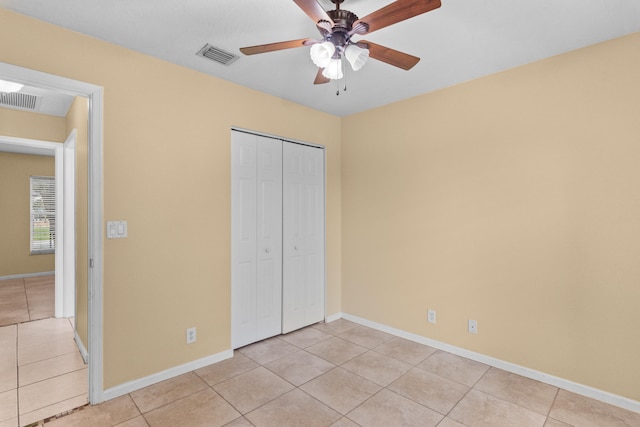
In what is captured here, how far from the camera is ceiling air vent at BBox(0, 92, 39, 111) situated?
3115 millimetres

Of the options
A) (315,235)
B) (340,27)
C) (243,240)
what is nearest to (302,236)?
(315,235)

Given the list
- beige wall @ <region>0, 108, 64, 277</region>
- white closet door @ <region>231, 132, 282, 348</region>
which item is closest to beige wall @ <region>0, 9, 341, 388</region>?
white closet door @ <region>231, 132, 282, 348</region>

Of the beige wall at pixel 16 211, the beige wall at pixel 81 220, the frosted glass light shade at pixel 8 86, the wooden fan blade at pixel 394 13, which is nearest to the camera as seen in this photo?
the wooden fan blade at pixel 394 13

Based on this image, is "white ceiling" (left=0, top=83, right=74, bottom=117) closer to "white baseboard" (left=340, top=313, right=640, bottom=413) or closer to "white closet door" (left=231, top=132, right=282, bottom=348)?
"white closet door" (left=231, top=132, right=282, bottom=348)

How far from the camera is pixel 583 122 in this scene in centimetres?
230

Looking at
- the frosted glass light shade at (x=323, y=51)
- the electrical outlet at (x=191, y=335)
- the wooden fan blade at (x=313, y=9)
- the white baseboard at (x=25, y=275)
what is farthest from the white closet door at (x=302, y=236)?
the white baseboard at (x=25, y=275)

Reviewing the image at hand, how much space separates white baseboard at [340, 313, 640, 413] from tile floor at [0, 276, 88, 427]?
9.24 ft

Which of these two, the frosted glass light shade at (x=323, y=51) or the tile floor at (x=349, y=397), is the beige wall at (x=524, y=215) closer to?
the tile floor at (x=349, y=397)

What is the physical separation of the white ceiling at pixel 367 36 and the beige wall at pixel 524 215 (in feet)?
0.97

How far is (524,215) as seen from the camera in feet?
8.41

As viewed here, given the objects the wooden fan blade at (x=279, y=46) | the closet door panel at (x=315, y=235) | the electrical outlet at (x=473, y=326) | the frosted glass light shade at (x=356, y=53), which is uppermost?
the wooden fan blade at (x=279, y=46)

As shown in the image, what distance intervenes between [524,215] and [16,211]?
27.3 feet

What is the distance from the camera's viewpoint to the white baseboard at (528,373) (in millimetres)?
2154

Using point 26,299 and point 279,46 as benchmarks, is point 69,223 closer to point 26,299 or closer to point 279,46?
point 26,299
